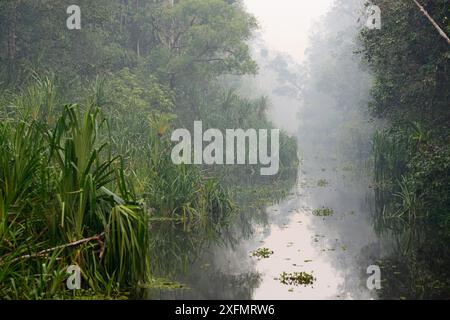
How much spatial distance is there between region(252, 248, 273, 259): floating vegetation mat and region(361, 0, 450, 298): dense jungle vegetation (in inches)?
68.6

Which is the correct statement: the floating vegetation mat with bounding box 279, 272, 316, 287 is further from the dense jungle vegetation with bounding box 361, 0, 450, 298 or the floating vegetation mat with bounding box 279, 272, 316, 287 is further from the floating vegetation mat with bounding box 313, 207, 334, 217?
the floating vegetation mat with bounding box 313, 207, 334, 217

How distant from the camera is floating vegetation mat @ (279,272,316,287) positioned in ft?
21.5

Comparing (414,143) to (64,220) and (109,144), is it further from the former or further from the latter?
(64,220)

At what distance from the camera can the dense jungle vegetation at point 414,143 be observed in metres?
7.48

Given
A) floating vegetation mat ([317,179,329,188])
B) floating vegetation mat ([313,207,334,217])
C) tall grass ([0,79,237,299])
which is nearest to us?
tall grass ([0,79,237,299])
